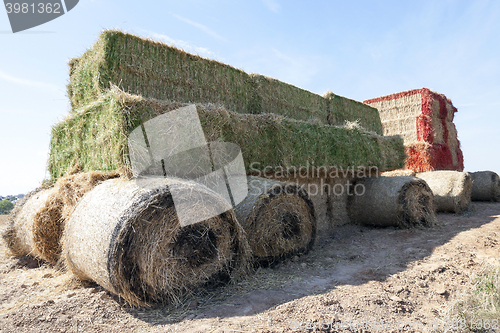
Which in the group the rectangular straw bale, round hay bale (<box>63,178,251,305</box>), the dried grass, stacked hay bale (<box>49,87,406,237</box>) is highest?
the rectangular straw bale

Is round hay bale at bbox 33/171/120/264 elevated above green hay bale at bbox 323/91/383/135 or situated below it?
below

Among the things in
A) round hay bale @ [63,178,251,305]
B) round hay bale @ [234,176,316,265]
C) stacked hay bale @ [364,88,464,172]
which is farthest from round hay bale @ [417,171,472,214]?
round hay bale @ [63,178,251,305]

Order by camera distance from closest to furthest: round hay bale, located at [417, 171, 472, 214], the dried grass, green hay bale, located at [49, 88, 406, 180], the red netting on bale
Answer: the dried grass < green hay bale, located at [49, 88, 406, 180] < round hay bale, located at [417, 171, 472, 214] < the red netting on bale

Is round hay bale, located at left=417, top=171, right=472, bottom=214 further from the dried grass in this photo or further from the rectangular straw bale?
the rectangular straw bale

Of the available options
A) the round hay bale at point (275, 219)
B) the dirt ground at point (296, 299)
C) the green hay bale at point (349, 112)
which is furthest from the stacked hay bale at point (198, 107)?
the dirt ground at point (296, 299)

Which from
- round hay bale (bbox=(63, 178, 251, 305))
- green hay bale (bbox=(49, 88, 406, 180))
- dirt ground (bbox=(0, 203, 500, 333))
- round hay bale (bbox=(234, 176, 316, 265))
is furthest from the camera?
round hay bale (bbox=(234, 176, 316, 265))

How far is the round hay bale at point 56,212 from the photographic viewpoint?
4.51 metres

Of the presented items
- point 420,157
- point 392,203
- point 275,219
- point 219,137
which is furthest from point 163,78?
point 420,157

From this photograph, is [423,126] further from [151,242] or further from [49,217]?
[49,217]

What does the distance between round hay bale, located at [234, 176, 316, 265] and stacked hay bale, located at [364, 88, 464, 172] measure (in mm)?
10674

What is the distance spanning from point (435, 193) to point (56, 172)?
434 inches

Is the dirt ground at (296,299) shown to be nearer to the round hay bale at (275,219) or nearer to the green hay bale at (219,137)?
the round hay bale at (275,219)

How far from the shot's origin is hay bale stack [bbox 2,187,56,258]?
539 centimetres

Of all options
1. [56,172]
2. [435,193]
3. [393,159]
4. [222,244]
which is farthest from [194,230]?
[435,193]
